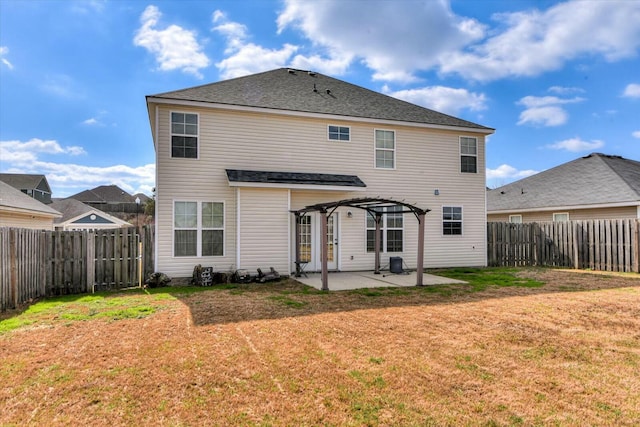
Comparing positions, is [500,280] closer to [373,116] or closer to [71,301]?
[373,116]

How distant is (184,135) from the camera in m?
10.7

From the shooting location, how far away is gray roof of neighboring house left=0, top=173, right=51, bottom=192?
35031mm

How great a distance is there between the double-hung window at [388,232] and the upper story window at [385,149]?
5.32 feet

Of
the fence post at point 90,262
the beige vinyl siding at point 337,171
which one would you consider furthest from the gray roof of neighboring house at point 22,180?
the fence post at point 90,262

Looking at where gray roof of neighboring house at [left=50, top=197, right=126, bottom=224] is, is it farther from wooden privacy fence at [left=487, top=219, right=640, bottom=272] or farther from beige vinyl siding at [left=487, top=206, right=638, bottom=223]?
beige vinyl siding at [left=487, top=206, right=638, bottom=223]

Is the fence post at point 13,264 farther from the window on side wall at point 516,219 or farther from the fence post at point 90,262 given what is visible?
the window on side wall at point 516,219

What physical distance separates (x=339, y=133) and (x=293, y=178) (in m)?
2.55

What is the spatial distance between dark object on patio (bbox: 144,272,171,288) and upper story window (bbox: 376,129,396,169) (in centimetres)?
786

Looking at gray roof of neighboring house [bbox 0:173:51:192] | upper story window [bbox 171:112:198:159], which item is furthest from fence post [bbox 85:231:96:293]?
gray roof of neighboring house [bbox 0:173:51:192]

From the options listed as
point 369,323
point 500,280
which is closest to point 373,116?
Answer: point 500,280

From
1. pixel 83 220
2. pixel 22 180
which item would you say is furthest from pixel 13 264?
pixel 22 180

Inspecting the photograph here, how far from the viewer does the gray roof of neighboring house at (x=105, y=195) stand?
47312 mm

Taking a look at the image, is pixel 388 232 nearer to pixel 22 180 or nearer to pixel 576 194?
pixel 576 194

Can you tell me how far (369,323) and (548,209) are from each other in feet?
49.6
